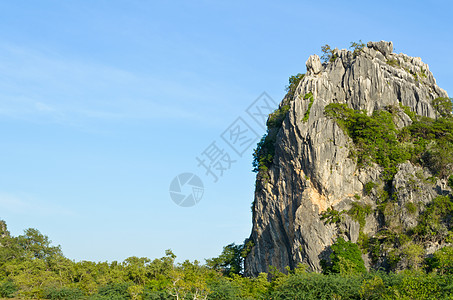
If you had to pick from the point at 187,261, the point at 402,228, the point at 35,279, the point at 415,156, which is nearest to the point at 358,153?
the point at 415,156

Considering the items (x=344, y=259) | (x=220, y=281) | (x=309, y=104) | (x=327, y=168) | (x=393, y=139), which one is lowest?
(x=220, y=281)

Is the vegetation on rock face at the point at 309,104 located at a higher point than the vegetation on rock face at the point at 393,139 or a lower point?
higher

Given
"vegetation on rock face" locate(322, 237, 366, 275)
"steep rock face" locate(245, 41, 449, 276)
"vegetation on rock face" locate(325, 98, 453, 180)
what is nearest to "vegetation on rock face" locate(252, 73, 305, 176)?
"steep rock face" locate(245, 41, 449, 276)

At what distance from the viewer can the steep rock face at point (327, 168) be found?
149 ft

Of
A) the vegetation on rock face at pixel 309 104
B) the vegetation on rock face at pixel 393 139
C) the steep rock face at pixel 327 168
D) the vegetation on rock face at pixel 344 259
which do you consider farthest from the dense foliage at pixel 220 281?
the vegetation on rock face at pixel 309 104

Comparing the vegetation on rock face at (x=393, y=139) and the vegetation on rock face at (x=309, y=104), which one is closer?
the vegetation on rock face at (x=393, y=139)

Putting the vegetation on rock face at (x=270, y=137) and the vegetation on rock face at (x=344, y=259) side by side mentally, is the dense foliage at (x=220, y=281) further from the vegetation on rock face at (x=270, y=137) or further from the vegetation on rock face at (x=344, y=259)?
the vegetation on rock face at (x=270, y=137)

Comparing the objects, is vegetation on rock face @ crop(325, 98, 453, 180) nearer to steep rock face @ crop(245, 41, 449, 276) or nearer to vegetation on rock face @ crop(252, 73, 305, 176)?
steep rock face @ crop(245, 41, 449, 276)

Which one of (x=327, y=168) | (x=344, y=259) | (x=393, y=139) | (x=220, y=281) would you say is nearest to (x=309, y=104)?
(x=327, y=168)

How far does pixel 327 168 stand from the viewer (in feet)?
156

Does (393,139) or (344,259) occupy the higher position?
(393,139)

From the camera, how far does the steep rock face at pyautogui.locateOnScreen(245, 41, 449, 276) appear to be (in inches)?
1790

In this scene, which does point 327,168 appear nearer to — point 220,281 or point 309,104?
point 309,104

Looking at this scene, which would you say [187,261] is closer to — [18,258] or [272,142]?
[272,142]
